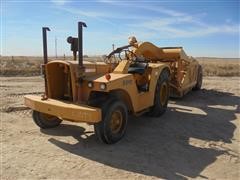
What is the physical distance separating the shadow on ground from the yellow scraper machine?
36 centimetres

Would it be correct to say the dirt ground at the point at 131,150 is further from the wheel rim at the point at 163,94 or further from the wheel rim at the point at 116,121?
the wheel rim at the point at 163,94

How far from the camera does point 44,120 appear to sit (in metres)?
6.99

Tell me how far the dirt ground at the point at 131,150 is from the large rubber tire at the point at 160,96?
0.23 m

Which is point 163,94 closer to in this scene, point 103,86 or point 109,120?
point 109,120

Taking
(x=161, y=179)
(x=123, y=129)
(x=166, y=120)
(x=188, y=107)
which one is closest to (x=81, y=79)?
(x=123, y=129)

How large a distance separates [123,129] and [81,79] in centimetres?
130

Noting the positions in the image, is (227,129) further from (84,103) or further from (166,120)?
(84,103)

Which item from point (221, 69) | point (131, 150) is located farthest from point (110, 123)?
point (221, 69)

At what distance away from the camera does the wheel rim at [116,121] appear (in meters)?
6.11

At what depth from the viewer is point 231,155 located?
5.84 metres

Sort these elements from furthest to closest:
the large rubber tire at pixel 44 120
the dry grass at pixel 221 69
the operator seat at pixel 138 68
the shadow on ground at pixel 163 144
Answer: the dry grass at pixel 221 69 → the operator seat at pixel 138 68 → the large rubber tire at pixel 44 120 → the shadow on ground at pixel 163 144

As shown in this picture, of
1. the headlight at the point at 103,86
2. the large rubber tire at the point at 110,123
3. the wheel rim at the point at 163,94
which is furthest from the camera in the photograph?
the wheel rim at the point at 163,94

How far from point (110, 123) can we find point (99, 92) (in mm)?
649

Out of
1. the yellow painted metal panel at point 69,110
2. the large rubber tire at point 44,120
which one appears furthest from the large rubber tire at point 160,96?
the yellow painted metal panel at point 69,110
